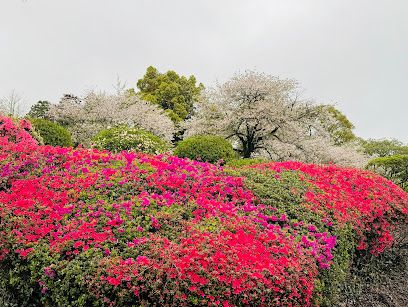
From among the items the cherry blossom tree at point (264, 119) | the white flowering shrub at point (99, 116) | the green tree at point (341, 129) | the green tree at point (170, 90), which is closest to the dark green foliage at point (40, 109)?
the white flowering shrub at point (99, 116)

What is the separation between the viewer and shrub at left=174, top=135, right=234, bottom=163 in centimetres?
1385

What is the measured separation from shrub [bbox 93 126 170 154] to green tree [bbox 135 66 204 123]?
68.9 ft

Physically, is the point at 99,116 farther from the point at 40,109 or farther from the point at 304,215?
the point at 304,215

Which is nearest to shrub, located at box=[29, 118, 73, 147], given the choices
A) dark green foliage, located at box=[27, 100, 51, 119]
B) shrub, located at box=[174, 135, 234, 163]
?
shrub, located at box=[174, 135, 234, 163]

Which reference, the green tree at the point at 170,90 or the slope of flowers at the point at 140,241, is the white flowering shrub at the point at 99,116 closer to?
the green tree at the point at 170,90

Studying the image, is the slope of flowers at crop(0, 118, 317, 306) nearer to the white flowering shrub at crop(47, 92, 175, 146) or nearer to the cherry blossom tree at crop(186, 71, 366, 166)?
the cherry blossom tree at crop(186, 71, 366, 166)

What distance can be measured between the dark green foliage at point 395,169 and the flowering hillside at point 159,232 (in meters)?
11.3

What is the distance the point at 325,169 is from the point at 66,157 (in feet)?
17.4

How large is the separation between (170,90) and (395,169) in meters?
23.4

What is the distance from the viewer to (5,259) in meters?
4.74

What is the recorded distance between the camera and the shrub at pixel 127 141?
1383cm

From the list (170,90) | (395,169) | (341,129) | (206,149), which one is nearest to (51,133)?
(206,149)

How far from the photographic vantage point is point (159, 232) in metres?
4.65

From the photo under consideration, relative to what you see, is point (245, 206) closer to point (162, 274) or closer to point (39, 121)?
point (162, 274)
